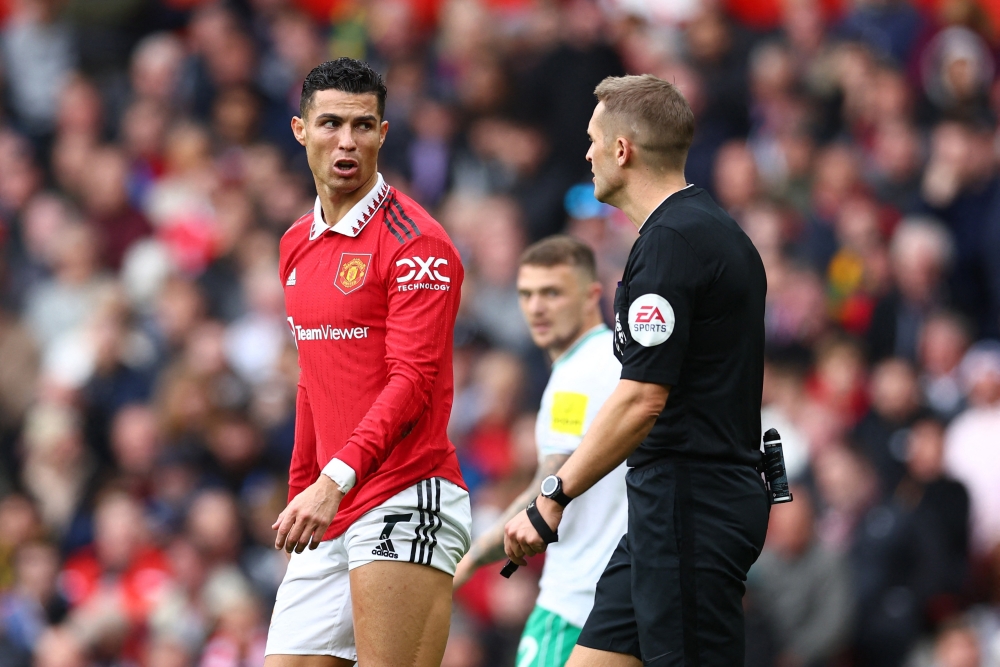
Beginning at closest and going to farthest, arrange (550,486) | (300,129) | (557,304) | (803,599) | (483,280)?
(550,486) < (300,129) < (557,304) < (803,599) < (483,280)

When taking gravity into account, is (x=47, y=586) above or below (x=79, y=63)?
below

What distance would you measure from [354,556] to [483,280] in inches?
274

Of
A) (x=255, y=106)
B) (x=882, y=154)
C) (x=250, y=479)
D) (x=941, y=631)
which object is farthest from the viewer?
(x=255, y=106)

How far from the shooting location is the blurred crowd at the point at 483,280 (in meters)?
9.45

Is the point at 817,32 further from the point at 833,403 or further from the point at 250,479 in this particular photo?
the point at 250,479

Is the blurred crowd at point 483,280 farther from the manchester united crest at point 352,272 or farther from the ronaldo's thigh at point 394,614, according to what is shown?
the manchester united crest at point 352,272

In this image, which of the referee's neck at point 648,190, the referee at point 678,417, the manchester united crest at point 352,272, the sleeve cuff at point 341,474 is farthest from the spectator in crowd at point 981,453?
the sleeve cuff at point 341,474

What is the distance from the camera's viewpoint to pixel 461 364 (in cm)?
1126

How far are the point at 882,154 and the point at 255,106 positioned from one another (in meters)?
6.20

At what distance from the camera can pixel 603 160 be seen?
492 centimetres

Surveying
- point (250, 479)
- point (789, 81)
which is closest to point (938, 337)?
point (789, 81)

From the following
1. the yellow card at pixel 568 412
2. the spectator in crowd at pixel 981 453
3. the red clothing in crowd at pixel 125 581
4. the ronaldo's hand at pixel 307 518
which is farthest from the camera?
the red clothing in crowd at pixel 125 581

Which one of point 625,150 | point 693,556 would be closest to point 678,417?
point 693,556

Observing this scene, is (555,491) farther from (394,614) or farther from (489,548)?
(489,548)
